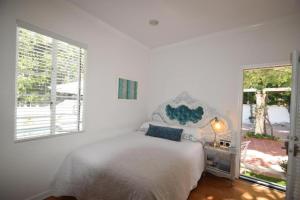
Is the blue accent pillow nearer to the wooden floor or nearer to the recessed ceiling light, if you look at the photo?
the wooden floor

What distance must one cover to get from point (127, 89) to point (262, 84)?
4.26m

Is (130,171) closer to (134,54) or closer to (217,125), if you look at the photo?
(217,125)

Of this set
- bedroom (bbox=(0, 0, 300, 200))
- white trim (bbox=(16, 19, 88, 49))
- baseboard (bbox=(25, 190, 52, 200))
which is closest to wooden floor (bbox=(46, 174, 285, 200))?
baseboard (bbox=(25, 190, 52, 200))

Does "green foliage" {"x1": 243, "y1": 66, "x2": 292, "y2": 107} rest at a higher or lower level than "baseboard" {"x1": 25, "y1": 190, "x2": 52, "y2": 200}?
higher

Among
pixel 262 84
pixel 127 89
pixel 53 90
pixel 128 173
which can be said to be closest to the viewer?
pixel 128 173

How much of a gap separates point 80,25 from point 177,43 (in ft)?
6.36

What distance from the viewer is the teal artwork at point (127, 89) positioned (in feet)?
9.76

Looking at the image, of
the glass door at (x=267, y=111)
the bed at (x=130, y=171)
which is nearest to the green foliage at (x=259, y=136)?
the glass door at (x=267, y=111)

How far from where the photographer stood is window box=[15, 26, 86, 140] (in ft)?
5.59

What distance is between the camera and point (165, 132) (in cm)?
278

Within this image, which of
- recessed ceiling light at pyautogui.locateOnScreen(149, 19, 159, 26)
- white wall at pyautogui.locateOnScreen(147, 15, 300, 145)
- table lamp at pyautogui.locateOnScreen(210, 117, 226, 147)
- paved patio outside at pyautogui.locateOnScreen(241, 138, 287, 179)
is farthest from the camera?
paved patio outside at pyautogui.locateOnScreen(241, 138, 287, 179)

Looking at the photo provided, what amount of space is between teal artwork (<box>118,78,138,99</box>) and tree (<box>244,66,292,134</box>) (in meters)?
3.26

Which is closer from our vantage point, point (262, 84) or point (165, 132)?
point (165, 132)

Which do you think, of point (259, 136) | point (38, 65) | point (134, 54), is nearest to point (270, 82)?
point (259, 136)
